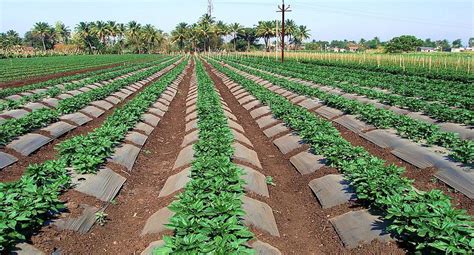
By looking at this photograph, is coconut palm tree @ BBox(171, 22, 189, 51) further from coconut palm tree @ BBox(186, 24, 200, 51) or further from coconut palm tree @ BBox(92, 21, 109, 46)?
coconut palm tree @ BBox(92, 21, 109, 46)

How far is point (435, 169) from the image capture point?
7691 mm

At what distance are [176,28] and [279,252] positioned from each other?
120 metres

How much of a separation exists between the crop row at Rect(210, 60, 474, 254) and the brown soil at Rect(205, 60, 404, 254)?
37 centimetres

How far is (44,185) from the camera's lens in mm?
6109

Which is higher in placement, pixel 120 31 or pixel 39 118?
pixel 120 31

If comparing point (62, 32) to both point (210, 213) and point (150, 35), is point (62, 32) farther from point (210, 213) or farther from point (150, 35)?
point (210, 213)

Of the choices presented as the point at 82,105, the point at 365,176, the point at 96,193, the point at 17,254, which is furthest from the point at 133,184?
the point at 82,105

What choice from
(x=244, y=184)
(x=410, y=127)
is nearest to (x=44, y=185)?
(x=244, y=184)

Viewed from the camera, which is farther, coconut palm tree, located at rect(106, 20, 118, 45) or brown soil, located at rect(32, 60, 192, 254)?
coconut palm tree, located at rect(106, 20, 118, 45)

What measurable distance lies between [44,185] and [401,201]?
18.2 feet

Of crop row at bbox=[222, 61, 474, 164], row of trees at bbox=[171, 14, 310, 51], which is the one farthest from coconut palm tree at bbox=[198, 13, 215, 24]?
crop row at bbox=[222, 61, 474, 164]

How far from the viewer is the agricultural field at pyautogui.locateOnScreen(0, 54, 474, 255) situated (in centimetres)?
472

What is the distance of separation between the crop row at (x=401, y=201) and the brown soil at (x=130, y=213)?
3.32m

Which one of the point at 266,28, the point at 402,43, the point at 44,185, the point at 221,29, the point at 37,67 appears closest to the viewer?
the point at 44,185
